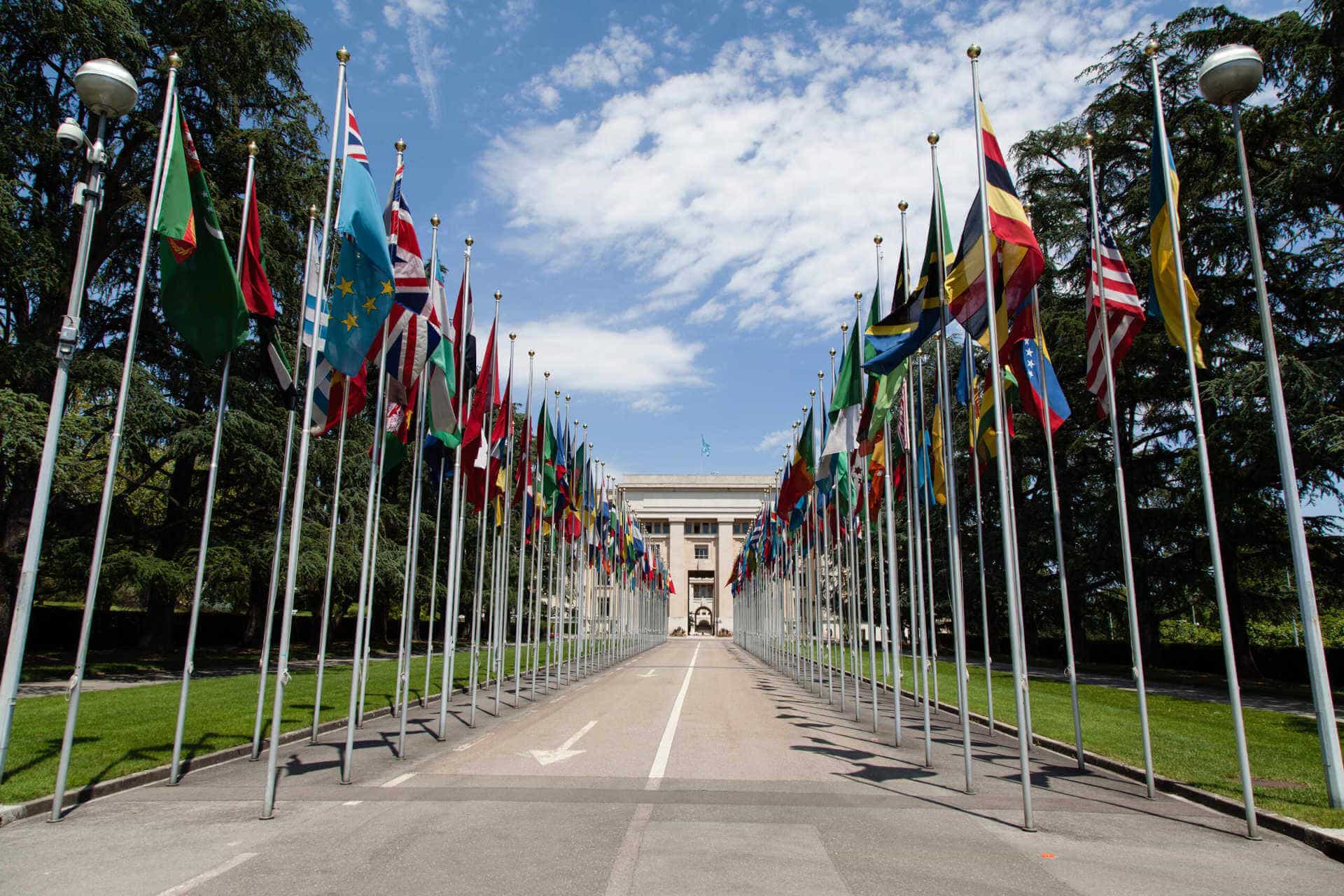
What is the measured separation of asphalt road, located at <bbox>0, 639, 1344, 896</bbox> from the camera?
6414mm

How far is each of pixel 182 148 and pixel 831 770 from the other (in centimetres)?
1063

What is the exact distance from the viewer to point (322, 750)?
42.5 feet

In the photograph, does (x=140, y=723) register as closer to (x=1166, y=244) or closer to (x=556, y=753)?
(x=556, y=753)

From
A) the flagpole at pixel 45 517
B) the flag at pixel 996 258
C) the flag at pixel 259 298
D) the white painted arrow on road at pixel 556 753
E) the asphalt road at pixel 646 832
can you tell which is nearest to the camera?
the asphalt road at pixel 646 832

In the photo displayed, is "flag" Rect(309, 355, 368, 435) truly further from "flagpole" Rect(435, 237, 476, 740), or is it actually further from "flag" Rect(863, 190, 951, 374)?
"flag" Rect(863, 190, 951, 374)

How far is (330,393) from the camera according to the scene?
13.1 metres

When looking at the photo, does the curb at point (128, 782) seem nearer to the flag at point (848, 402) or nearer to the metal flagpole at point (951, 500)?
the metal flagpole at point (951, 500)

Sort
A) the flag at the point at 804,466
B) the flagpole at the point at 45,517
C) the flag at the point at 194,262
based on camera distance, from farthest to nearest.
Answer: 1. the flag at the point at 804,466
2. the flag at the point at 194,262
3. the flagpole at the point at 45,517

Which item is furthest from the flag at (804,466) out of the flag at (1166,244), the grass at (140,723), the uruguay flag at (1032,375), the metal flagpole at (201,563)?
the metal flagpole at (201,563)

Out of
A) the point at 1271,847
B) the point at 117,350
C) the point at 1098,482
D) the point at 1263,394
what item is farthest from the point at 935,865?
the point at 1098,482

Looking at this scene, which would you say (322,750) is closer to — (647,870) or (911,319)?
(647,870)

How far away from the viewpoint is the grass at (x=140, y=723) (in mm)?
10219

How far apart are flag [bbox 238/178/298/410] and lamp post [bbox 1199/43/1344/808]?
10.7 meters

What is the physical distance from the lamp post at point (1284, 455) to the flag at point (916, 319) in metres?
3.10
